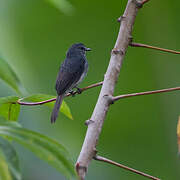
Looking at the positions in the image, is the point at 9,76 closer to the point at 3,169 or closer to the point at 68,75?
the point at 3,169

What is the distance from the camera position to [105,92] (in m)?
1.16

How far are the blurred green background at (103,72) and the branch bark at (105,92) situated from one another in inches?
61.3

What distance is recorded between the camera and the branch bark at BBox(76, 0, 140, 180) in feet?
3.37

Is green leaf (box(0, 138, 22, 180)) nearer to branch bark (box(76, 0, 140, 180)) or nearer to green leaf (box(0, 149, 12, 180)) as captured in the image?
green leaf (box(0, 149, 12, 180))

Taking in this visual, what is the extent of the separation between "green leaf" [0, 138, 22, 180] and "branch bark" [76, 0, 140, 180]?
0.93ft

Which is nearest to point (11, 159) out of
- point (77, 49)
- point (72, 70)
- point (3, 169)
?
point (3, 169)

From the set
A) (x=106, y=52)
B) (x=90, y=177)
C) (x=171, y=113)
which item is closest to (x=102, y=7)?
(x=106, y=52)

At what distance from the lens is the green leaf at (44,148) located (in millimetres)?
705

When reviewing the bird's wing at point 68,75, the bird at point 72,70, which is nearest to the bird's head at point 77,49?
the bird at point 72,70

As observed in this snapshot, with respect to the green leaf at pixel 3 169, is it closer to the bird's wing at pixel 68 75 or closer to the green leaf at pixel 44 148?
the green leaf at pixel 44 148

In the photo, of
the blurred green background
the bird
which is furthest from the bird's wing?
the blurred green background

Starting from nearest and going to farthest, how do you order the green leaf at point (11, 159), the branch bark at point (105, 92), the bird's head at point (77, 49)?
the green leaf at point (11, 159) → the branch bark at point (105, 92) → the bird's head at point (77, 49)

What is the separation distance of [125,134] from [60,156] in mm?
2318

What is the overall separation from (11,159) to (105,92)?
1.69 feet
